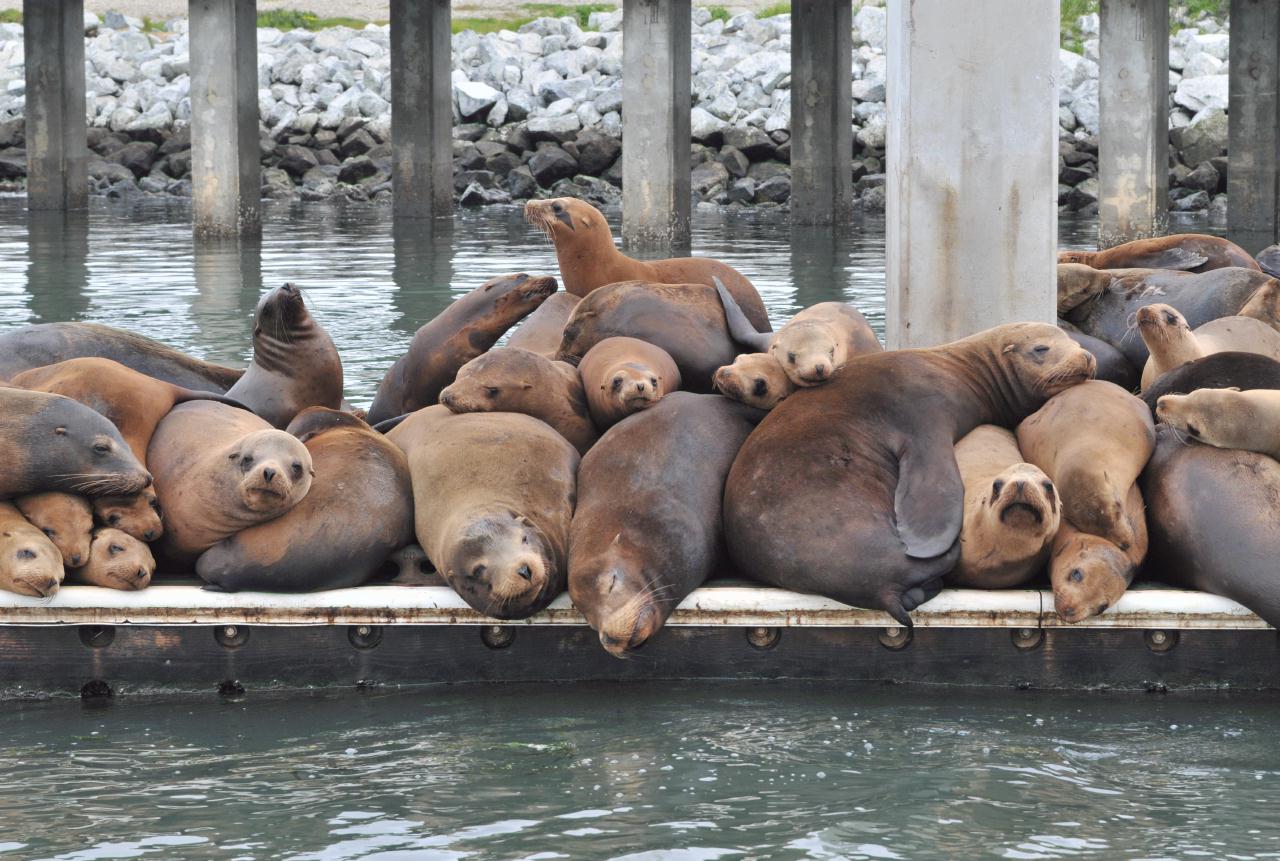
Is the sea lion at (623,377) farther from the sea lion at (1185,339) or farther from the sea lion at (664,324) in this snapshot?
the sea lion at (1185,339)

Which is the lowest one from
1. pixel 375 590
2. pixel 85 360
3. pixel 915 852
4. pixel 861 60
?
pixel 915 852

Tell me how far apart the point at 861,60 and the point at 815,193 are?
474 inches

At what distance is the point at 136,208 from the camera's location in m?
32.0

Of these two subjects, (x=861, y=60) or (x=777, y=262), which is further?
(x=861, y=60)

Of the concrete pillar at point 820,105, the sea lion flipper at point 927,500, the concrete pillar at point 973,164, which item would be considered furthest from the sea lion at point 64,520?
the concrete pillar at point 820,105

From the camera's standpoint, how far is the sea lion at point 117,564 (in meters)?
5.59

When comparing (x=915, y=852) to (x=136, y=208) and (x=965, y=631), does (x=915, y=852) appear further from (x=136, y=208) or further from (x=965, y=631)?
(x=136, y=208)

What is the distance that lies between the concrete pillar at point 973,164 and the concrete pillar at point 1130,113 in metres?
14.0

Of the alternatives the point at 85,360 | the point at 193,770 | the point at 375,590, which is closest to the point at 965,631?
the point at 375,590

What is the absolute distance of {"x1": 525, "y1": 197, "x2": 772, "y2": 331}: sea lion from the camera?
27.1ft

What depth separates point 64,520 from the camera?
5711 mm

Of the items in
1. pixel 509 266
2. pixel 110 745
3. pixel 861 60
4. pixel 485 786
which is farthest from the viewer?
pixel 861 60

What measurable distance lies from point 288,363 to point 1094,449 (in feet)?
10.9

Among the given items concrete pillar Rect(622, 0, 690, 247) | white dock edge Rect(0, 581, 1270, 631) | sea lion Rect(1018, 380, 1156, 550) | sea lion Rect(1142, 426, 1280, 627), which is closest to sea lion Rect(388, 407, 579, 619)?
white dock edge Rect(0, 581, 1270, 631)
